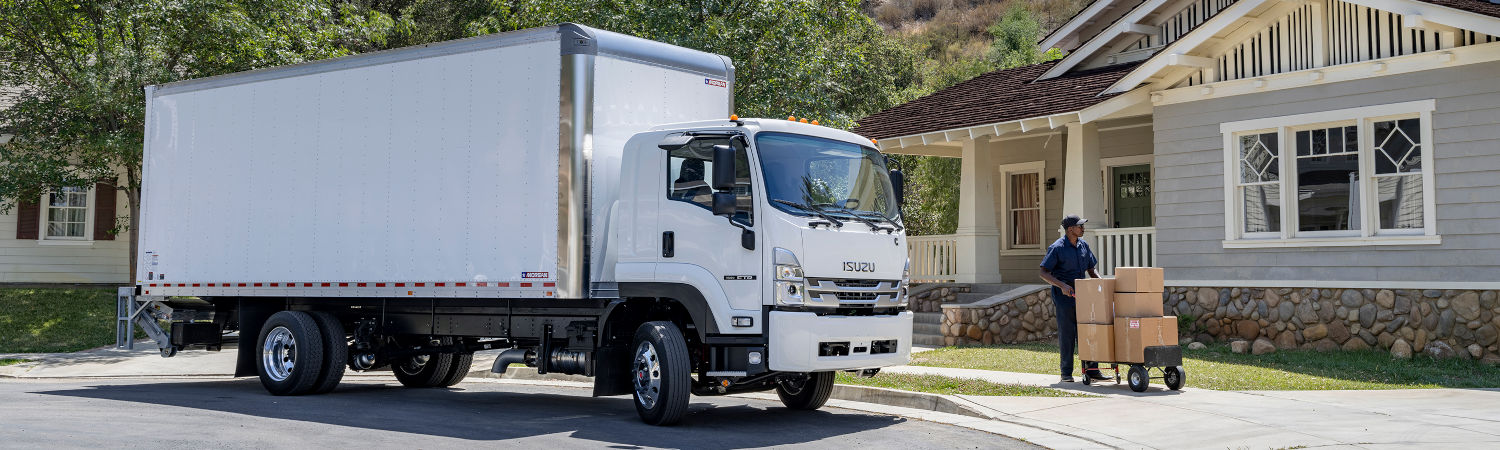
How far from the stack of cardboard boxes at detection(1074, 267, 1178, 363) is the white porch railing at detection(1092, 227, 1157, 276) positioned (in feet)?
18.4

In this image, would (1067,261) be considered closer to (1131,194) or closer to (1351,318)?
(1351,318)

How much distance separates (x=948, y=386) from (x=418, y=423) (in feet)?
16.2

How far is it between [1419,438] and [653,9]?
1353 cm

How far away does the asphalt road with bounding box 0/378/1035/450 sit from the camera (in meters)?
8.73

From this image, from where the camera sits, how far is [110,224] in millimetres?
25312

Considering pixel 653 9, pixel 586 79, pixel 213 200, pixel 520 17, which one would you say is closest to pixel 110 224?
pixel 520 17

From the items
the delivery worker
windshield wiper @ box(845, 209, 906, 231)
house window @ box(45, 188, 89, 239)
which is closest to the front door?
the delivery worker

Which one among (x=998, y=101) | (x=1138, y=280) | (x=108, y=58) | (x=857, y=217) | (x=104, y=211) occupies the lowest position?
(x=1138, y=280)

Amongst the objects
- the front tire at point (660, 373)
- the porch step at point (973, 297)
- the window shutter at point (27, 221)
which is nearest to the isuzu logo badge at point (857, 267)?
the front tire at point (660, 373)

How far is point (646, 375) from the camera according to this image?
9.85 metres

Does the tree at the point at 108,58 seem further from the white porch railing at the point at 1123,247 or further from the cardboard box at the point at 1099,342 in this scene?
the cardboard box at the point at 1099,342

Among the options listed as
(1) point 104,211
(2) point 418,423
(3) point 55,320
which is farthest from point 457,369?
(1) point 104,211

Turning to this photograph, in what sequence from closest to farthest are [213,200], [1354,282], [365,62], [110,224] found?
1. [365,62]
2. [213,200]
3. [1354,282]
4. [110,224]

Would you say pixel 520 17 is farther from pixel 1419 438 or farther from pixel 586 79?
pixel 1419 438
